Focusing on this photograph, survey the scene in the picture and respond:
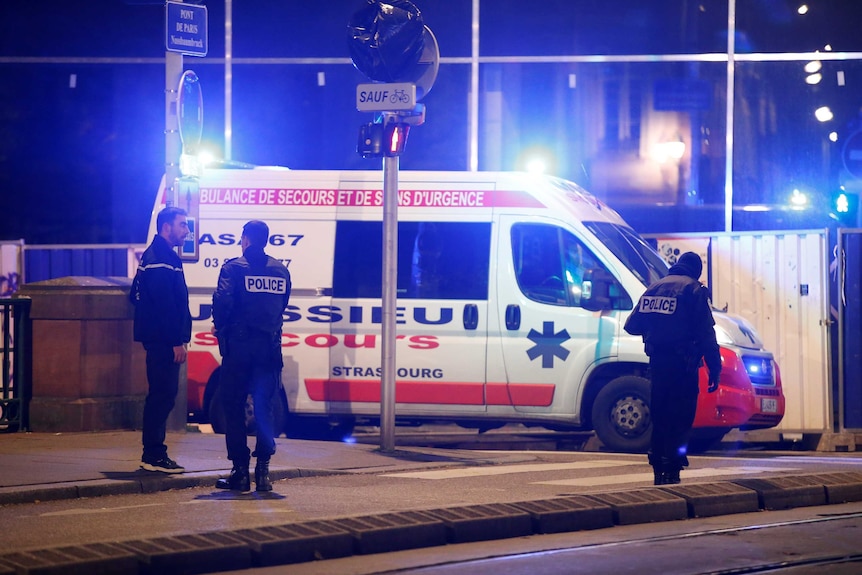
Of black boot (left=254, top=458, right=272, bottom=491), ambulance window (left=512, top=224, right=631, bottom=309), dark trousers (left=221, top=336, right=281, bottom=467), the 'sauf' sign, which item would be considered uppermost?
the 'sauf' sign


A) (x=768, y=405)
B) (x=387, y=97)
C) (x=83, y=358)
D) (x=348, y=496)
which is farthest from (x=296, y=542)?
(x=768, y=405)

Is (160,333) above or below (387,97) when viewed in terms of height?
below

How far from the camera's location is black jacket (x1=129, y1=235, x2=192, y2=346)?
10.0 meters

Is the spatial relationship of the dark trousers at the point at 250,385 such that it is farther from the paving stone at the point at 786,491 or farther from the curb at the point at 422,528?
the paving stone at the point at 786,491

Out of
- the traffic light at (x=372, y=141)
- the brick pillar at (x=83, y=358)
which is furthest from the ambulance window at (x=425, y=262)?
the brick pillar at (x=83, y=358)

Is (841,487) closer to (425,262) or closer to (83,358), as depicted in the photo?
(425,262)

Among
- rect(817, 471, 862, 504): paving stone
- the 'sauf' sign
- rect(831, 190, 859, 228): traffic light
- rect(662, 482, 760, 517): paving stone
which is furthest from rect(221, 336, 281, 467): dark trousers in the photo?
rect(831, 190, 859, 228): traffic light

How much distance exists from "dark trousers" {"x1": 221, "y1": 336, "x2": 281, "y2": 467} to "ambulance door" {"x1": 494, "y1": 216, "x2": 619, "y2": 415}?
4.14 m

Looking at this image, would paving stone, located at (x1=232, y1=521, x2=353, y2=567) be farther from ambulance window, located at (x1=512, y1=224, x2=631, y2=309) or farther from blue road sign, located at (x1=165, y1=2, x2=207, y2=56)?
blue road sign, located at (x1=165, y1=2, x2=207, y2=56)

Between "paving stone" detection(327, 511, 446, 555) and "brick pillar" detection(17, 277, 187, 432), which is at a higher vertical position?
"brick pillar" detection(17, 277, 187, 432)

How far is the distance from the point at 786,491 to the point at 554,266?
4.01 metres

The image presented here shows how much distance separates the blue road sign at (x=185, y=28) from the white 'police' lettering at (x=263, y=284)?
380 centimetres

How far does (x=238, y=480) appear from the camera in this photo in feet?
30.9

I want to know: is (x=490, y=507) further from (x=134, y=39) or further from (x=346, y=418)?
(x=134, y=39)
